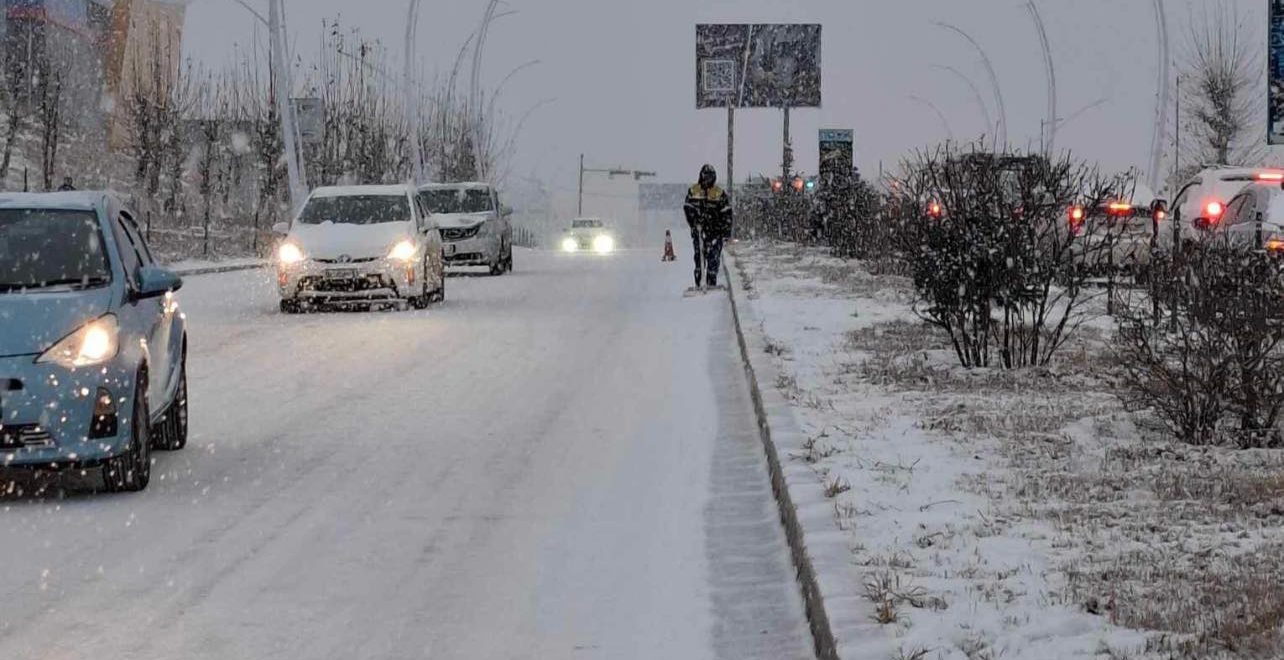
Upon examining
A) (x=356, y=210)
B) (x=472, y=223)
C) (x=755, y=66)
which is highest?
(x=755, y=66)

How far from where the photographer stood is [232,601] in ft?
23.2

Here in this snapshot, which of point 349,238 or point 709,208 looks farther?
point 709,208

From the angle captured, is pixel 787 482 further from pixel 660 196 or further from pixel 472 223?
pixel 660 196

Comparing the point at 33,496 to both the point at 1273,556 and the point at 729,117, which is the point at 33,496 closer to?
the point at 1273,556

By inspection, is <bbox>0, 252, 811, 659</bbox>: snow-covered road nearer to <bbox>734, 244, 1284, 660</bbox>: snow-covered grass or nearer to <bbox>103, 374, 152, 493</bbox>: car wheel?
<bbox>103, 374, 152, 493</bbox>: car wheel

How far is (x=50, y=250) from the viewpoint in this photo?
→ 10.3m

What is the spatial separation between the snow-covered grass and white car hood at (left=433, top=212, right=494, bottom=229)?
21.5m

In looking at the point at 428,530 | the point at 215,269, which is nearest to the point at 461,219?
the point at 215,269

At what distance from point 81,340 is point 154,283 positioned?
3.01 feet

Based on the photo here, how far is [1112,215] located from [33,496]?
26.1ft

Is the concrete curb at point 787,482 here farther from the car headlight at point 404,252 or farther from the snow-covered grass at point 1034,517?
the car headlight at point 404,252

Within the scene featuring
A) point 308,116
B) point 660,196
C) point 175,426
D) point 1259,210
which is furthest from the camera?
point 660,196

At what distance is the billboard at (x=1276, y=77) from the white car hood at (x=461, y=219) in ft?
45.1

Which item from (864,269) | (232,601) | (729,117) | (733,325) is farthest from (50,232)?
(729,117)
